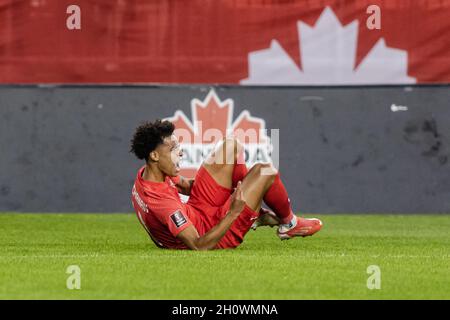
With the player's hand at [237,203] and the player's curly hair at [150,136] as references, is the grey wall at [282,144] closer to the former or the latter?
the player's curly hair at [150,136]

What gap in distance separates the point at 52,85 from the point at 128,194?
1606 millimetres

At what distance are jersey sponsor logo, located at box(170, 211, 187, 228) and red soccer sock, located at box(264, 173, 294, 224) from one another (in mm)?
817

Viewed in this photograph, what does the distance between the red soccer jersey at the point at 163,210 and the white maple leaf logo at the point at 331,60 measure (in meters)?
4.95

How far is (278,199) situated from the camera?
960 cm

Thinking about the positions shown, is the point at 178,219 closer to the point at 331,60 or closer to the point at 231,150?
the point at 231,150

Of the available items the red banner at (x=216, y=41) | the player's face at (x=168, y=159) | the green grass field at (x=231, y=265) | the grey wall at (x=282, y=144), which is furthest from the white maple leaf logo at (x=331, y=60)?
the player's face at (x=168, y=159)

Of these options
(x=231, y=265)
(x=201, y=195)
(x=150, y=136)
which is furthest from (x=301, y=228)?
(x=231, y=265)

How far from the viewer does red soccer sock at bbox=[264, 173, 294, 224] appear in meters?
9.52

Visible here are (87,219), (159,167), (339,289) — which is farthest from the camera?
(87,219)

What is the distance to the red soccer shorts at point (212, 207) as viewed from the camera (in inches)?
374

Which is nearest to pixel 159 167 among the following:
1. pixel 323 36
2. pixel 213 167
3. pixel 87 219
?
pixel 213 167
